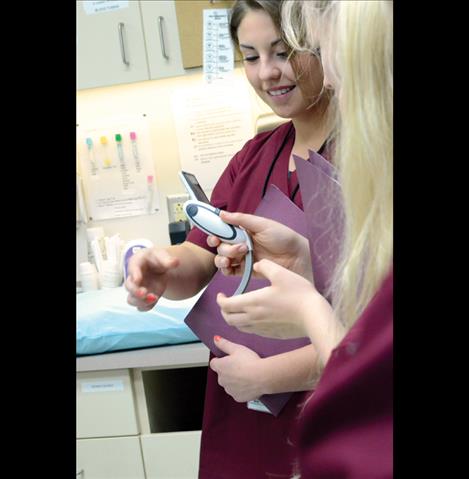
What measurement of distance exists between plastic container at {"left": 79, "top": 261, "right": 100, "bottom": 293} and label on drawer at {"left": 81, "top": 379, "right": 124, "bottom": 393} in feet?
1.03

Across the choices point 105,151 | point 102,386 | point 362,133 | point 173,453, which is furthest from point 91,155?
point 173,453

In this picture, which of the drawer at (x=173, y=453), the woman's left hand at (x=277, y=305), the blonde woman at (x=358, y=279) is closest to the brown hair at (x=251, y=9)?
the blonde woman at (x=358, y=279)

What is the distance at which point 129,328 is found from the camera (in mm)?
1137

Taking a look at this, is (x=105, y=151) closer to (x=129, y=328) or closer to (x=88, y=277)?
(x=88, y=277)

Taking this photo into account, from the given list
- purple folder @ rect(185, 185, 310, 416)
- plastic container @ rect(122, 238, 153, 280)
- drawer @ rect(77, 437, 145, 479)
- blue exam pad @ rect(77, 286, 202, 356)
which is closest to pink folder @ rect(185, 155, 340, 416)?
purple folder @ rect(185, 185, 310, 416)

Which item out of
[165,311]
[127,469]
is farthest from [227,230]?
[127,469]

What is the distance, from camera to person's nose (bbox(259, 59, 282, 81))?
47 centimetres

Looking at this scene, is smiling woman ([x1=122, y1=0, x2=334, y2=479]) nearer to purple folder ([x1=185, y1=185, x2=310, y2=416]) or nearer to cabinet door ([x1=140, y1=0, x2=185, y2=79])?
purple folder ([x1=185, y1=185, x2=310, y2=416])

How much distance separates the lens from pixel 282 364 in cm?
53

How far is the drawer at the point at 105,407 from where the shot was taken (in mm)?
1180

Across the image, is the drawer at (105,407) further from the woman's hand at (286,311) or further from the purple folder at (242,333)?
the woman's hand at (286,311)

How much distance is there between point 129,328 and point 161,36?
0.73m

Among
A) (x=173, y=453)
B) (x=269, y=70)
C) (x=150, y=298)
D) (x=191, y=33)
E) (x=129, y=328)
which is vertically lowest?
(x=173, y=453)

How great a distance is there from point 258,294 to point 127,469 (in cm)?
101
